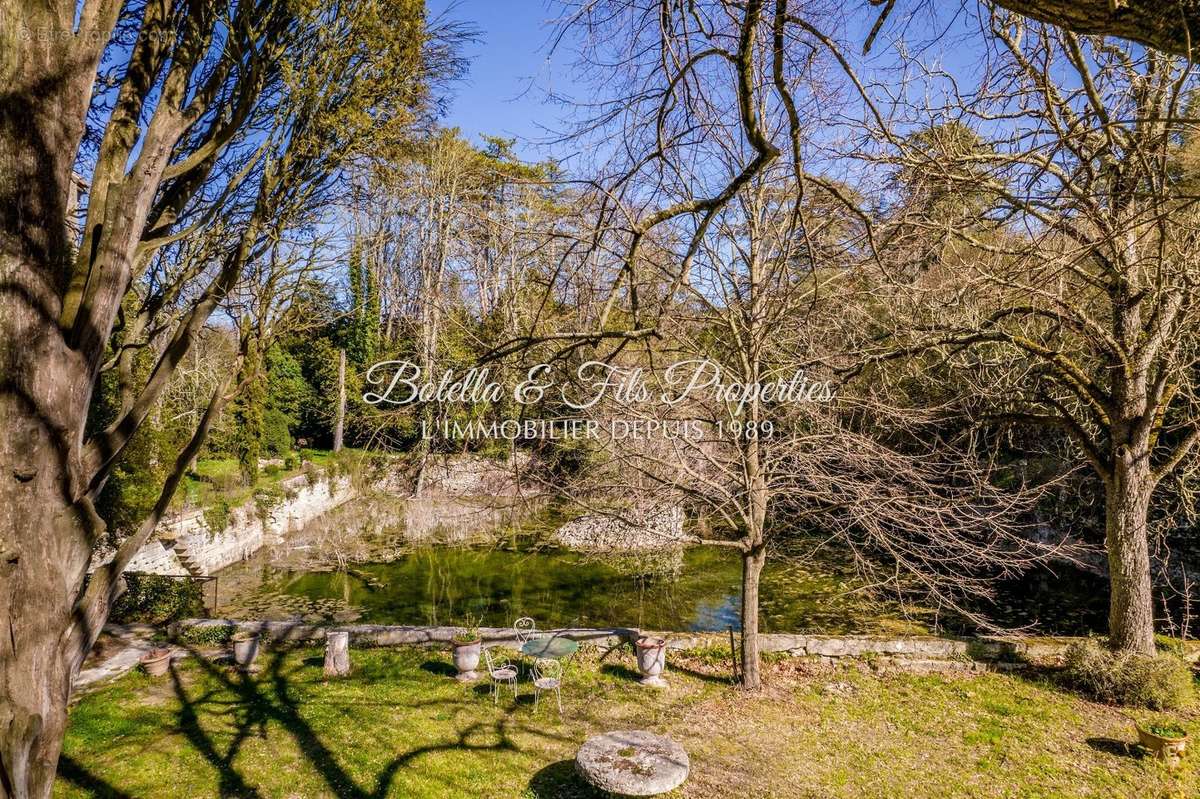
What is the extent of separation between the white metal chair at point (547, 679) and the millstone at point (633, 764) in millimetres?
1252

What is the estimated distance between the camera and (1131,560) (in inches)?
285

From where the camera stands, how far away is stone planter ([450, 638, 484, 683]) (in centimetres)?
730

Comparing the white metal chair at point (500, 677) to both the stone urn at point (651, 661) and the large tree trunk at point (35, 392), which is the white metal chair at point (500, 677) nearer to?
the stone urn at point (651, 661)

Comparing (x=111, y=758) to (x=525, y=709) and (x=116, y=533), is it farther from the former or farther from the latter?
(x=116, y=533)

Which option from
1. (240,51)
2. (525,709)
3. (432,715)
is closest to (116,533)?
(432,715)

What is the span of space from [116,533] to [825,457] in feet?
32.1

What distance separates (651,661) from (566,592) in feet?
15.5

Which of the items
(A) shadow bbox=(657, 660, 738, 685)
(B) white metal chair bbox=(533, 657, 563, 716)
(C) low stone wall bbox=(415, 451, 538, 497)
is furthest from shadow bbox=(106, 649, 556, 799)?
(C) low stone wall bbox=(415, 451, 538, 497)

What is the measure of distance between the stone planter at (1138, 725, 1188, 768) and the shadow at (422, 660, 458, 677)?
6.78 metres

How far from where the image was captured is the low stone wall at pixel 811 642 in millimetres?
7762

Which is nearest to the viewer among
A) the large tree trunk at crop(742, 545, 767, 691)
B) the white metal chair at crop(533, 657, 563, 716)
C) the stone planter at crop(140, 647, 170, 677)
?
the white metal chair at crop(533, 657, 563, 716)

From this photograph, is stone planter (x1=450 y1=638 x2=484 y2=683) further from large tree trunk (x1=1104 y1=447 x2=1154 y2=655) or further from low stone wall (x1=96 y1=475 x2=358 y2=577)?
large tree trunk (x1=1104 y1=447 x2=1154 y2=655)

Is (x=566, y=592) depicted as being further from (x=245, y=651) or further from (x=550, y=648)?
(x=245, y=651)

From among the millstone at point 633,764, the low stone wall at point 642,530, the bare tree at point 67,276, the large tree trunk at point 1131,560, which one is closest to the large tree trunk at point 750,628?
the low stone wall at point 642,530
